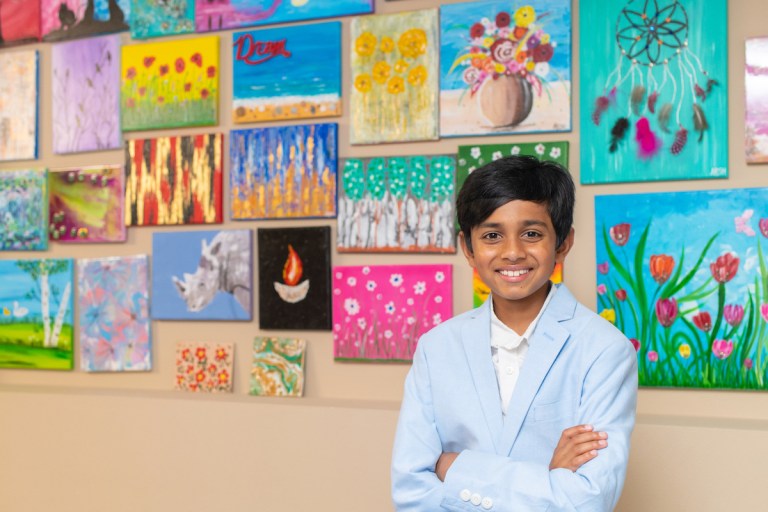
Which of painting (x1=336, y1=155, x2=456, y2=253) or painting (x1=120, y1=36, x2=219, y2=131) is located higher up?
painting (x1=120, y1=36, x2=219, y2=131)

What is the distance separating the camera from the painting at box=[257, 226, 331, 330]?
7.77 feet

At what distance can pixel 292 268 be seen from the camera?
7.88ft

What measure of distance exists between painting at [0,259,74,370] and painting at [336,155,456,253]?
0.93 meters

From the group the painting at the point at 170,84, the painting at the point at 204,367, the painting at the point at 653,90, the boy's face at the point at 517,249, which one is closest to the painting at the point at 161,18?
the painting at the point at 170,84

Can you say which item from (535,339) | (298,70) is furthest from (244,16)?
(535,339)

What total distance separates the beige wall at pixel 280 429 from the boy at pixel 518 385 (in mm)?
663

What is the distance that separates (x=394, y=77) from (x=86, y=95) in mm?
1002

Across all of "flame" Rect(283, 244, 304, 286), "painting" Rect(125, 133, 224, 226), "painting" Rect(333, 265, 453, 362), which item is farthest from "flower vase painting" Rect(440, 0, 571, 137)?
"painting" Rect(125, 133, 224, 226)

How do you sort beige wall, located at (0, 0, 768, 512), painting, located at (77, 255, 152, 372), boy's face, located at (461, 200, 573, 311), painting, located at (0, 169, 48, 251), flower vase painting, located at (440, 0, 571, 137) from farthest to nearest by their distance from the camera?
painting, located at (0, 169, 48, 251)
painting, located at (77, 255, 152, 372)
flower vase painting, located at (440, 0, 571, 137)
beige wall, located at (0, 0, 768, 512)
boy's face, located at (461, 200, 573, 311)

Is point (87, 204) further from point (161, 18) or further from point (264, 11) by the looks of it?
point (264, 11)

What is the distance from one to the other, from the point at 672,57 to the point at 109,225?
1.66 meters

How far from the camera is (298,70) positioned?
2400mm

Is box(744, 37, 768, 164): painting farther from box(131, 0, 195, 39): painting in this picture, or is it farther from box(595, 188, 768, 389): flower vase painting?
box(131, 0, 195, 39): painting

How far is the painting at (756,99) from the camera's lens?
196 cm
